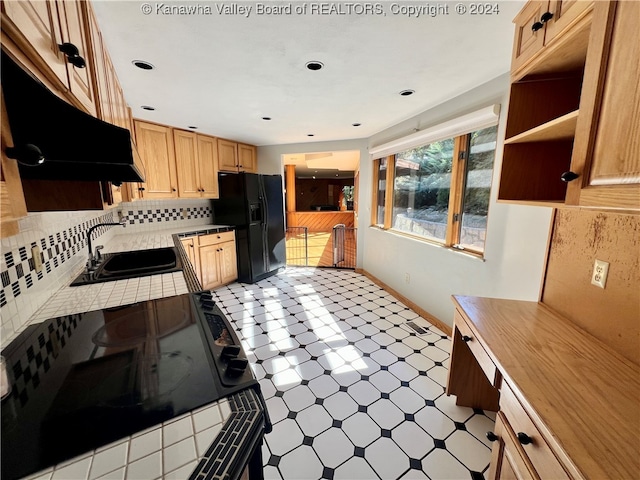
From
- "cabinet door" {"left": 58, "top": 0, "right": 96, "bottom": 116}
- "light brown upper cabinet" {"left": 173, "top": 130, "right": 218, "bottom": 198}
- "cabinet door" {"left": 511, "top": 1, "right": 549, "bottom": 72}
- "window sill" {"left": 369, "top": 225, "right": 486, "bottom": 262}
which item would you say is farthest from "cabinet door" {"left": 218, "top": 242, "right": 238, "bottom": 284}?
"cabinet door" {"left": 511, "top": 1, "right": 549, "bottom": 72}

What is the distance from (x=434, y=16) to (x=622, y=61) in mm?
831

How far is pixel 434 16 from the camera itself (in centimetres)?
124

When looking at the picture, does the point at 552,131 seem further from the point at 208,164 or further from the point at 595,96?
the point at 208,164

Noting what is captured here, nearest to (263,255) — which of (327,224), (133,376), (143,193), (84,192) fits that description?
(143,193)

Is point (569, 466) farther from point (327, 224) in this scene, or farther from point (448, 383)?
point (327, 224)

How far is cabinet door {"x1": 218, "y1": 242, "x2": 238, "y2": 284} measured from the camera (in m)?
3.64

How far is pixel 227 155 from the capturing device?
12.6ft

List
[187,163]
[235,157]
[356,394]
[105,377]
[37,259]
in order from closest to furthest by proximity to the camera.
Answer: [105,377], [37,259], [356,394], [187,163], [235,157]

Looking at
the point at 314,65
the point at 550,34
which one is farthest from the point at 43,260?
the point at 550,34

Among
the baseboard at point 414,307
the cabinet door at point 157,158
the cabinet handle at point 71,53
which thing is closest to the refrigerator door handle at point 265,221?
the cabinet door at point 157,158

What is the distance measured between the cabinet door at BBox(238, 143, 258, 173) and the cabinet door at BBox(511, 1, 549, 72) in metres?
3.56

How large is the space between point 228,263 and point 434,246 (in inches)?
109

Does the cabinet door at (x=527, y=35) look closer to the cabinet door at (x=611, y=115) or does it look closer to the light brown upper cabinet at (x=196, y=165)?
the cabinet door at (x=611, y=115)

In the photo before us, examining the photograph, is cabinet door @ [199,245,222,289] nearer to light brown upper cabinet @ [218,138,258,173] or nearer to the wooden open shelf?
light brown upper cabinet @ [218,138,258,173]
